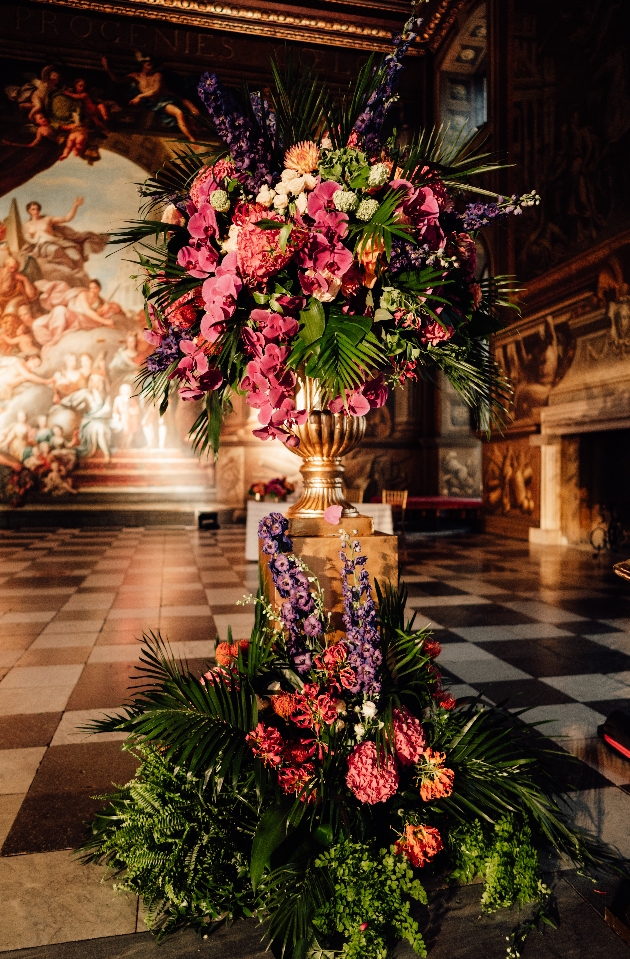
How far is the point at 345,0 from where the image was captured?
43.1ft

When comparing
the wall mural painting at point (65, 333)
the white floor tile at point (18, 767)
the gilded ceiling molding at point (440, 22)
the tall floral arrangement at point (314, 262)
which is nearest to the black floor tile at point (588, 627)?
the tall floral arrangement at point (314, 262)

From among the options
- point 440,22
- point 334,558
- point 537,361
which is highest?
point 440,22

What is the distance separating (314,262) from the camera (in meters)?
1.26

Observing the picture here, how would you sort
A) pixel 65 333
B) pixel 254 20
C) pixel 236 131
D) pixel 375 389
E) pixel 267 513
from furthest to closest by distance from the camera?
pixel 254 20 → pixel 65 333 → pixel 267 513 → pixel 375 389 → pixel 236 131

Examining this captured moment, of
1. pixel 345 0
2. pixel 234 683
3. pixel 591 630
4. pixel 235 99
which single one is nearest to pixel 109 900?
pixel 234 683

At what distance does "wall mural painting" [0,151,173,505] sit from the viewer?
41.8ft

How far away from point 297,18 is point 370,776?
1573cm

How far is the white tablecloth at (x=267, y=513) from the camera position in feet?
23.3

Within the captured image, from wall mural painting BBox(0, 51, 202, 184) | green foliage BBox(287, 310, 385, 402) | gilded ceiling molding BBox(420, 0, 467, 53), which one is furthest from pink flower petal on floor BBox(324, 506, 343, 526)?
gilded ceiling molding BBox(420, 0, 467, 53)

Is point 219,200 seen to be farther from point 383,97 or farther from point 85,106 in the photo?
point 85,106

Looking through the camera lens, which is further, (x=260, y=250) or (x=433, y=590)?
(x=433, y=590)

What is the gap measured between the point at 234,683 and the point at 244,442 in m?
11.6

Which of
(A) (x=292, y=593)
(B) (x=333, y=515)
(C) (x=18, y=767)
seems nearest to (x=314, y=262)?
(B) (x=333, y=515)

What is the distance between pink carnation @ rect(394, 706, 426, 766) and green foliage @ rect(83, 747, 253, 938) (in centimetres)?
42
